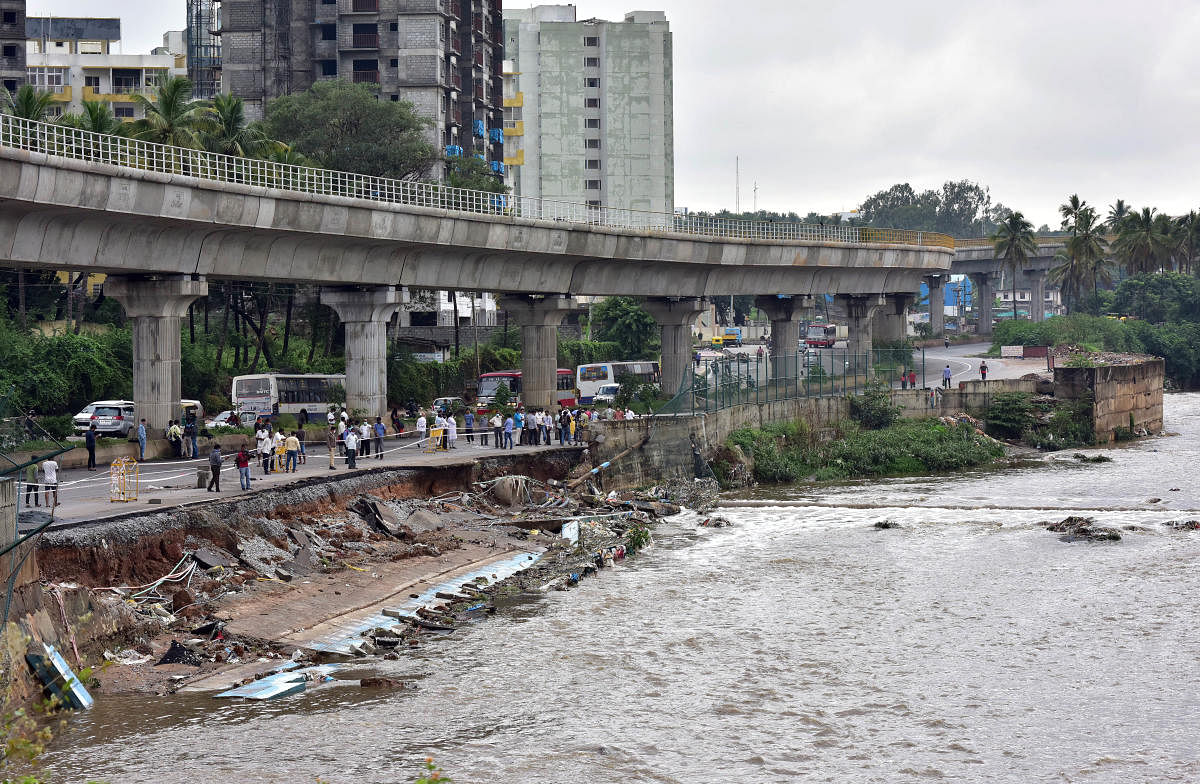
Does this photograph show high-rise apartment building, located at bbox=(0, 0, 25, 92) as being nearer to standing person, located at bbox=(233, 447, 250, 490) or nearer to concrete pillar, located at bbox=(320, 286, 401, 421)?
concrete pillar, located at bbox=(320, 286, 401, 421)

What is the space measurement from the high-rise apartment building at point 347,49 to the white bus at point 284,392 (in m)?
43.7

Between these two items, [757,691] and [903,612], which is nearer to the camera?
[757,691]

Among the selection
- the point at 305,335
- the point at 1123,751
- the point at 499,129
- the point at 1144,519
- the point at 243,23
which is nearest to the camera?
the point at 1123,751

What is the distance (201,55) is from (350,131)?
46166mm

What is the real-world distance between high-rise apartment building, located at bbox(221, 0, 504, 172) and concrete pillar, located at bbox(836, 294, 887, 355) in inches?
1330

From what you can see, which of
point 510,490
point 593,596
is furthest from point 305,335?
point 593,596

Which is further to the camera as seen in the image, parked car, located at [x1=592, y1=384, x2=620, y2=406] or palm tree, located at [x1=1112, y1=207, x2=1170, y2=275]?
palm tree, located at [x1=1112, y1=207, x2=1170, y2=275]

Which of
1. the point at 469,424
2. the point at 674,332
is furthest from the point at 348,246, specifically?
the point at 674,332

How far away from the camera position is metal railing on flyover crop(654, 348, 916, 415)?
57000 mm

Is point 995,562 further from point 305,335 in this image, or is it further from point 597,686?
point 305,335

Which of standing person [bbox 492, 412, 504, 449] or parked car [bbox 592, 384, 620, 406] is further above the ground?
parked car [bbox 592, 384, 620, 406]

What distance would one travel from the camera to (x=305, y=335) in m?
83.0

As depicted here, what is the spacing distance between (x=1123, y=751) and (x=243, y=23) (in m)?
93.9

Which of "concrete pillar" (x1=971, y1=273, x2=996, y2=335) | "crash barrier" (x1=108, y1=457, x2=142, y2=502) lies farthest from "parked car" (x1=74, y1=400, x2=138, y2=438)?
"concrete pillar" (x1=971, y1=273, x2=996, y2=335)
